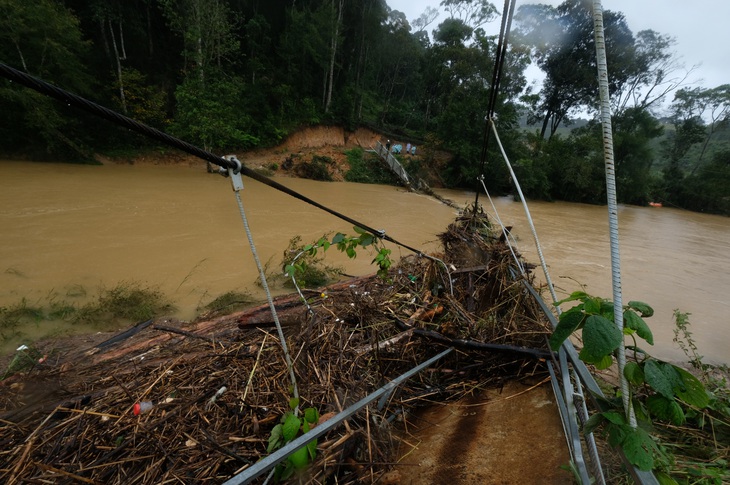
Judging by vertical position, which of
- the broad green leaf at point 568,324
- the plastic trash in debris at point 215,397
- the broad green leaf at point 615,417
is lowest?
the plastic trash in debris at point 215,397

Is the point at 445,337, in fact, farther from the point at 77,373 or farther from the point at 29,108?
the point at 29,108

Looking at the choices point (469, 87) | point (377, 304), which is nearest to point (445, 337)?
point (377, 304)

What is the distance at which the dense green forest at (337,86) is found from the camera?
41.4 feet

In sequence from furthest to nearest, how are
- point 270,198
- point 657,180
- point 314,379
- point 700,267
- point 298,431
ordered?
point 657,180, point 270,198, point 700,267, point 314,379, point 298,431

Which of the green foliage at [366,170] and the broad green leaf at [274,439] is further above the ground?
the green foliage at [366,170]

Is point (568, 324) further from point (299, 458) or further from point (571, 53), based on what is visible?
point (571, 53)

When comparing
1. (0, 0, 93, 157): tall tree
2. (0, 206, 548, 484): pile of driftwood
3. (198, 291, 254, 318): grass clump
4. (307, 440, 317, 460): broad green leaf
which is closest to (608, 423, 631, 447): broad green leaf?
(0, 206, 548, 484): pile of driftwood

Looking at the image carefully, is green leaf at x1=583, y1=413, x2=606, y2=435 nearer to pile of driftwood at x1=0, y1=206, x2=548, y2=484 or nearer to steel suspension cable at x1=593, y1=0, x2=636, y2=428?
steel suspension cable at x1=593, y1=0, x2=636, y2=428

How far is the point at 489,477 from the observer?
1.19 m

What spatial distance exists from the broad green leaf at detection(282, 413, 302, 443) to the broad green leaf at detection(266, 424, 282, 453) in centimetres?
3

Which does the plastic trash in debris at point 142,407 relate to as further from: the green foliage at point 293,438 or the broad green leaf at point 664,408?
the broad green leaf at point 664,408

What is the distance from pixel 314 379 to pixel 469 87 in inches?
870

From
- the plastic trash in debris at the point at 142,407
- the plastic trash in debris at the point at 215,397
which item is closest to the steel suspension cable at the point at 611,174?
the plastic trash in debris at the point at 215,397

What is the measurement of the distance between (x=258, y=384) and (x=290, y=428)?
44 cm
